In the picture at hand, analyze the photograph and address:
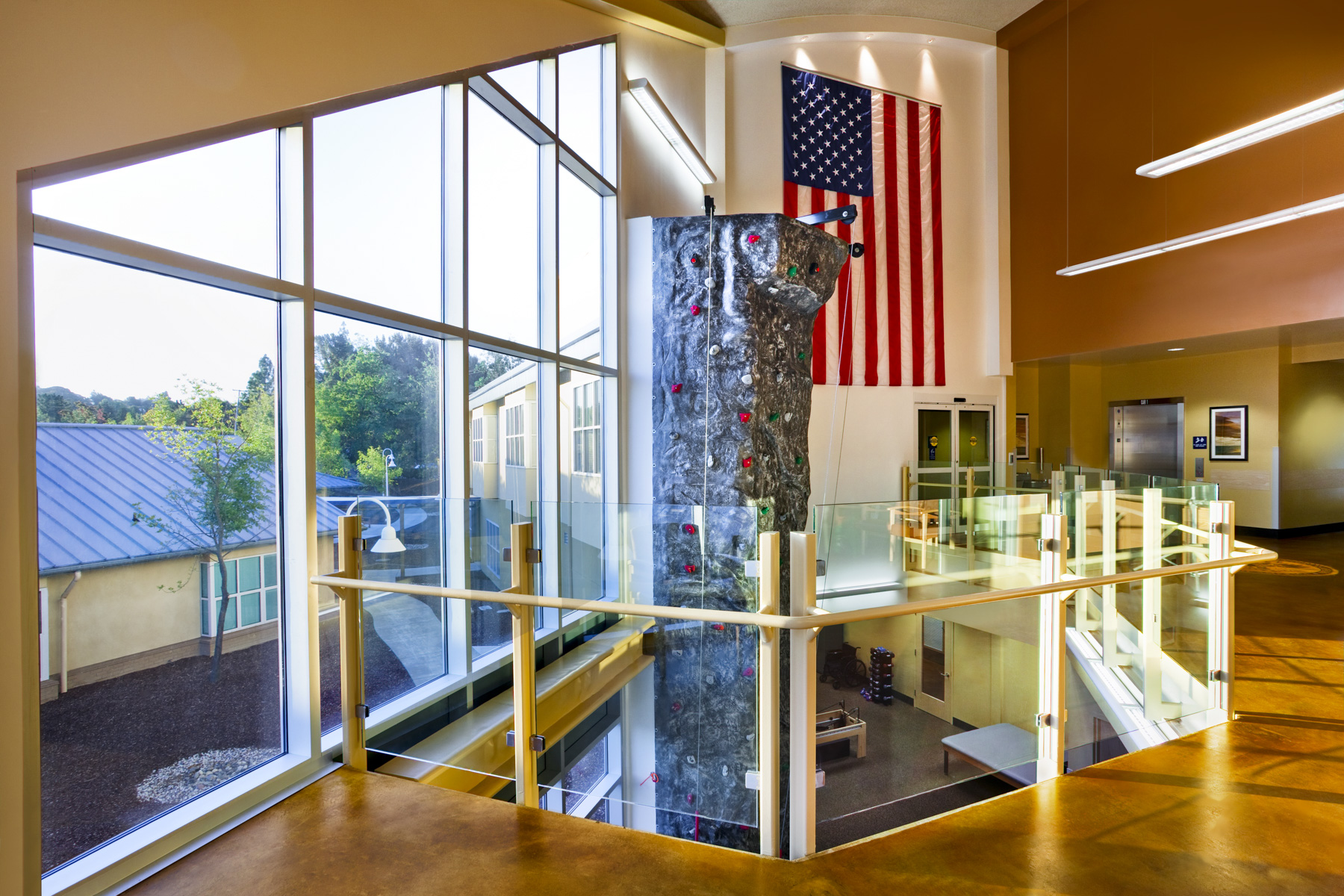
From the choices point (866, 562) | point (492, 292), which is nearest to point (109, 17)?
point (492, 292)

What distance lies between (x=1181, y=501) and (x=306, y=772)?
4.48 meters

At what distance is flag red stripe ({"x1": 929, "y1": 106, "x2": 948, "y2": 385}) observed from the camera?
33.8ft

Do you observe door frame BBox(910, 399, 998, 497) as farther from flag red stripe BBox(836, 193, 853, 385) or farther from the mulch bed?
the mulch bed

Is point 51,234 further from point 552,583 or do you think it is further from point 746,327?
point 746,327

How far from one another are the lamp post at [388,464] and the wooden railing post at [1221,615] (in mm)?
4291

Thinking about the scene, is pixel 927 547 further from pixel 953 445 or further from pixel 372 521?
pixel 953 445

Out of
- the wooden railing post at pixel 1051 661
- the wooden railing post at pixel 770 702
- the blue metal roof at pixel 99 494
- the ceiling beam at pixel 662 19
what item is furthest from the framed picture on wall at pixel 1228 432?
the blue metal roof at pixel 99 494

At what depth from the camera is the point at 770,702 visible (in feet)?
8.11

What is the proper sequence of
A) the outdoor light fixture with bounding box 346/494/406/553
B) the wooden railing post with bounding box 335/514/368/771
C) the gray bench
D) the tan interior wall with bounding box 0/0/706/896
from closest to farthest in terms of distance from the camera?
the tan interior wall with bounding box 0/0/706/896, the gray bench, the wooden railing post with bounding box 335/514/368/771, the outdoor light fixture with bounding box 346/494/406/553

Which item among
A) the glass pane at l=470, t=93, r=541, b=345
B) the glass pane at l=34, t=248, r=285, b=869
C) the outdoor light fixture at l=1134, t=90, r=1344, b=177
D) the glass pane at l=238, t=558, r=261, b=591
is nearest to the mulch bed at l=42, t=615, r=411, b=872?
the glass pane at l=34, t=248, r=285, b=869

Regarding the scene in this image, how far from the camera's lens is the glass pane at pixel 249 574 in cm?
290

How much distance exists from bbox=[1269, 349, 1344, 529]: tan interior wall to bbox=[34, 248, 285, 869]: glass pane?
13.0m

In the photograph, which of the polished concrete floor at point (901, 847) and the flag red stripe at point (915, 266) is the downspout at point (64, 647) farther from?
the flag red stripe at point (915, 266)

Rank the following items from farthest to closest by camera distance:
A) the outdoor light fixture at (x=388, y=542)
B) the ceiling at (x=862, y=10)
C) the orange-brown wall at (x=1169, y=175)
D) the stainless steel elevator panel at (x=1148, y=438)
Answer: the stainless steel elevator panel at (x=1148, y=438) → the ceiling at (x=862, y=10) → the orange-brown wall at (x=1169, y=175) → the outdoor light fixture at (x=388, y=542)
